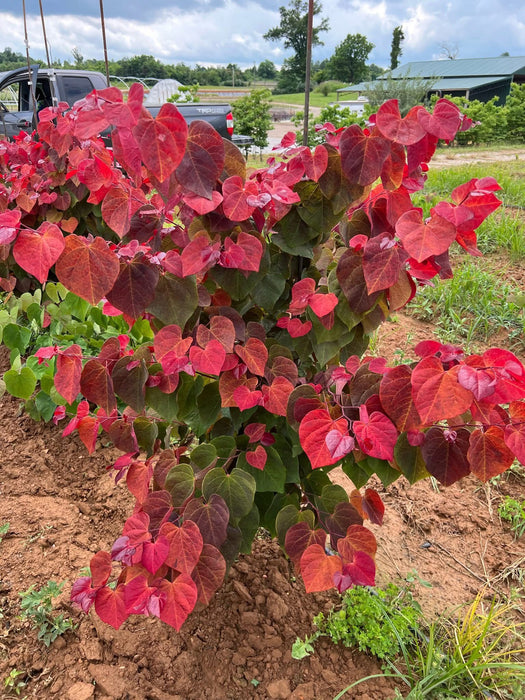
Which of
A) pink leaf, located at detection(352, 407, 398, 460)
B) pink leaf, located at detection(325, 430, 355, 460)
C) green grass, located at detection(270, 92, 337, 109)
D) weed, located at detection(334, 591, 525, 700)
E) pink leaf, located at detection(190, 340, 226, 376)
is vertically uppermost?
green grass, located at detection(270, 92, 337, 109)

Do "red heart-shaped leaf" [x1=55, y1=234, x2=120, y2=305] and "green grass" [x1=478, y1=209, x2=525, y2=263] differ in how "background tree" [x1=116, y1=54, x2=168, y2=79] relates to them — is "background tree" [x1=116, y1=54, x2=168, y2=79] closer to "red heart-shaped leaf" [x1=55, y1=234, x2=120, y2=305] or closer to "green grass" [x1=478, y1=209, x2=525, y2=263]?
"green grass" [x1=478, y1=209, x2=525, y2=263]

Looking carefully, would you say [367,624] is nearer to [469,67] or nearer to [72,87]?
[72,87]

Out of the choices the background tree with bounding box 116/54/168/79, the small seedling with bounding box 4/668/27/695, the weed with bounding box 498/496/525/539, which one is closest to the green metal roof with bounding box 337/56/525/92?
the background tree with bounding box 116/54/168/79

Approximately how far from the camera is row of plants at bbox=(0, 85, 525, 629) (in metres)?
0.81

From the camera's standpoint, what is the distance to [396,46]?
60.4m

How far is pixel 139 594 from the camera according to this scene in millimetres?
941

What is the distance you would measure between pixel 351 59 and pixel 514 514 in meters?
70.6

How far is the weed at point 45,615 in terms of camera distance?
1.30 meters

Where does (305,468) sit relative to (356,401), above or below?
below

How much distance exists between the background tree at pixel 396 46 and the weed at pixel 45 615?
68.4 metres

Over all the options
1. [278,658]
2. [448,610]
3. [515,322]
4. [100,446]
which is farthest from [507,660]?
[515,322]

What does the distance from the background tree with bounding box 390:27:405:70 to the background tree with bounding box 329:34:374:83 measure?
2786 millimetres

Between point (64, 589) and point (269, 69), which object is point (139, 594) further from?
point (269, 69)

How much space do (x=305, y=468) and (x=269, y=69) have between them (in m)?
73.6
